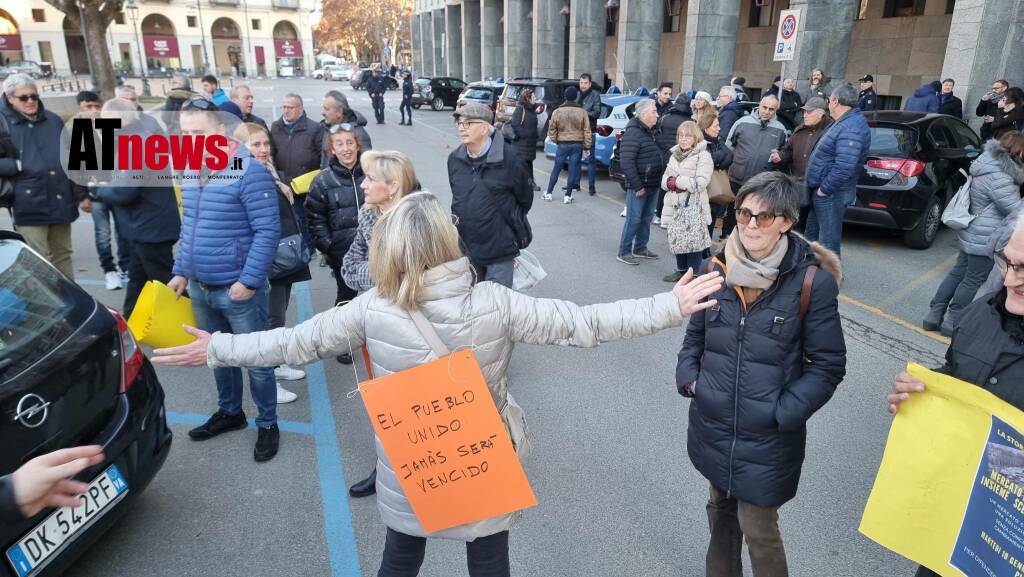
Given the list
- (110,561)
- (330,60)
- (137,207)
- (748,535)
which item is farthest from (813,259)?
(330,60)

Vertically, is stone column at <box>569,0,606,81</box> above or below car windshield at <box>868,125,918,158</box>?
above

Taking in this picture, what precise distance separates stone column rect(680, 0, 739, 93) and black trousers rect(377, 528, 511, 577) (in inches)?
708

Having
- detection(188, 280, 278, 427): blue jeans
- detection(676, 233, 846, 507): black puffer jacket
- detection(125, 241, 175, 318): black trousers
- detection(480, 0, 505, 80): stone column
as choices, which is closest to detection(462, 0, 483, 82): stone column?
detection(480, 0, 505, 80): stone column

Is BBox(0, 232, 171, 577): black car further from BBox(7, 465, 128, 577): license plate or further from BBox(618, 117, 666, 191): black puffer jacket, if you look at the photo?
BBox(618, 117, 666, 191): black puffer jacket

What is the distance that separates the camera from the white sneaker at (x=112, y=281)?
6863 mm

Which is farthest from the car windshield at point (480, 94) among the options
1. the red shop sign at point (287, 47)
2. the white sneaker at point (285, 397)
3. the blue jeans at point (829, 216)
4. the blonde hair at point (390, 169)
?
the red shop sign at point (287, 47)

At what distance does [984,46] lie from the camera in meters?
11.9

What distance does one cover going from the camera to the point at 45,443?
256 cm

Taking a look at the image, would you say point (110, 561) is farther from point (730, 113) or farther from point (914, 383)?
point (730, 113)

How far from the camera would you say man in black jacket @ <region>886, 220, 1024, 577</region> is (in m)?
2.03

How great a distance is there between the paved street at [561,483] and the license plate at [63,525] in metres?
0.48

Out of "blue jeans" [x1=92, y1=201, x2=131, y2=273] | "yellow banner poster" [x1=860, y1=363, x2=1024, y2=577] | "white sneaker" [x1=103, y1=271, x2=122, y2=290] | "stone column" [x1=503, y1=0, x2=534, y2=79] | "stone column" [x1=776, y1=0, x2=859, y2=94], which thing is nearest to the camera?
"yellow banner poster" [x1=860, y1=363, x2=1024, y2=577]

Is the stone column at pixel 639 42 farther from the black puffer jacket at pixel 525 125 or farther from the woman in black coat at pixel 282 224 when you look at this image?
the woman in black coat at pixel 282 224

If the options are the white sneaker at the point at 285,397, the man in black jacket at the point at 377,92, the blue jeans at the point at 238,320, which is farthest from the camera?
the man in black jacket at the point at 377,92
